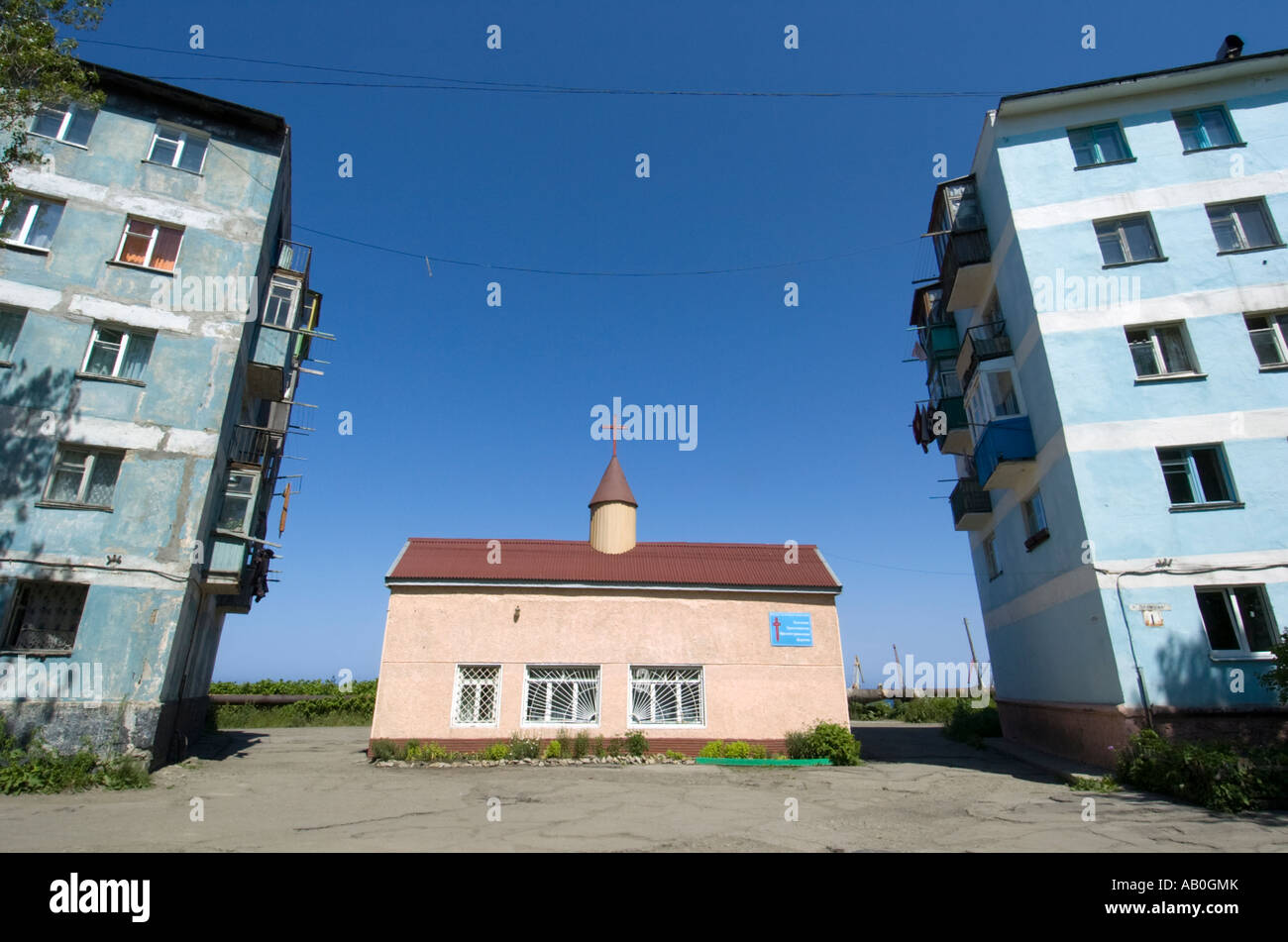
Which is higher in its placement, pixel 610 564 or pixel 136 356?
pixel 136 356

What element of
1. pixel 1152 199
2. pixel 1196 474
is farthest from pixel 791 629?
pixel 1152 199

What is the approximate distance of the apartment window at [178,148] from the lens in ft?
53.8

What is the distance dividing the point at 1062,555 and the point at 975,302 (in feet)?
28.5

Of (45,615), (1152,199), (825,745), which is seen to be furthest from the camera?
(825,745)

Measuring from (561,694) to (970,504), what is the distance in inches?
547

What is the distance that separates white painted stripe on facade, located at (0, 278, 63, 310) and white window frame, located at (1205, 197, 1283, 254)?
27.4 m

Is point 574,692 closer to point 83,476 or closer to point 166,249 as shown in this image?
point 83,476

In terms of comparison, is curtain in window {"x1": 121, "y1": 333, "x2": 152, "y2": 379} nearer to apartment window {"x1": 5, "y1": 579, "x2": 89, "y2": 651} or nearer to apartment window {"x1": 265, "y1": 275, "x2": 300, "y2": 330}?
apartment window {"x1": 265, "y1": 275, "x2": 300, "y2": 330}

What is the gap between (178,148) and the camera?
1661cm

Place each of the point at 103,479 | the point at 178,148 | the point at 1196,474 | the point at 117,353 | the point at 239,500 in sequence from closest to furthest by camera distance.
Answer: the point at 1196,474 < the point at 103,479 < the point at 117,353 < the point at 239,500 < the point at 178,148

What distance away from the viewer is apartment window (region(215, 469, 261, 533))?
15773 millimetres

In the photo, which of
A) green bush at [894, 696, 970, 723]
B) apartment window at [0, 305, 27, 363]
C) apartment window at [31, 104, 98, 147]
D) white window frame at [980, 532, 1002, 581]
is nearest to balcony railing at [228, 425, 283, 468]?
apartment window at [0, 305, 27, 363]

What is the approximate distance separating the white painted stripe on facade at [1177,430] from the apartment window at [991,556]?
21.6ft
